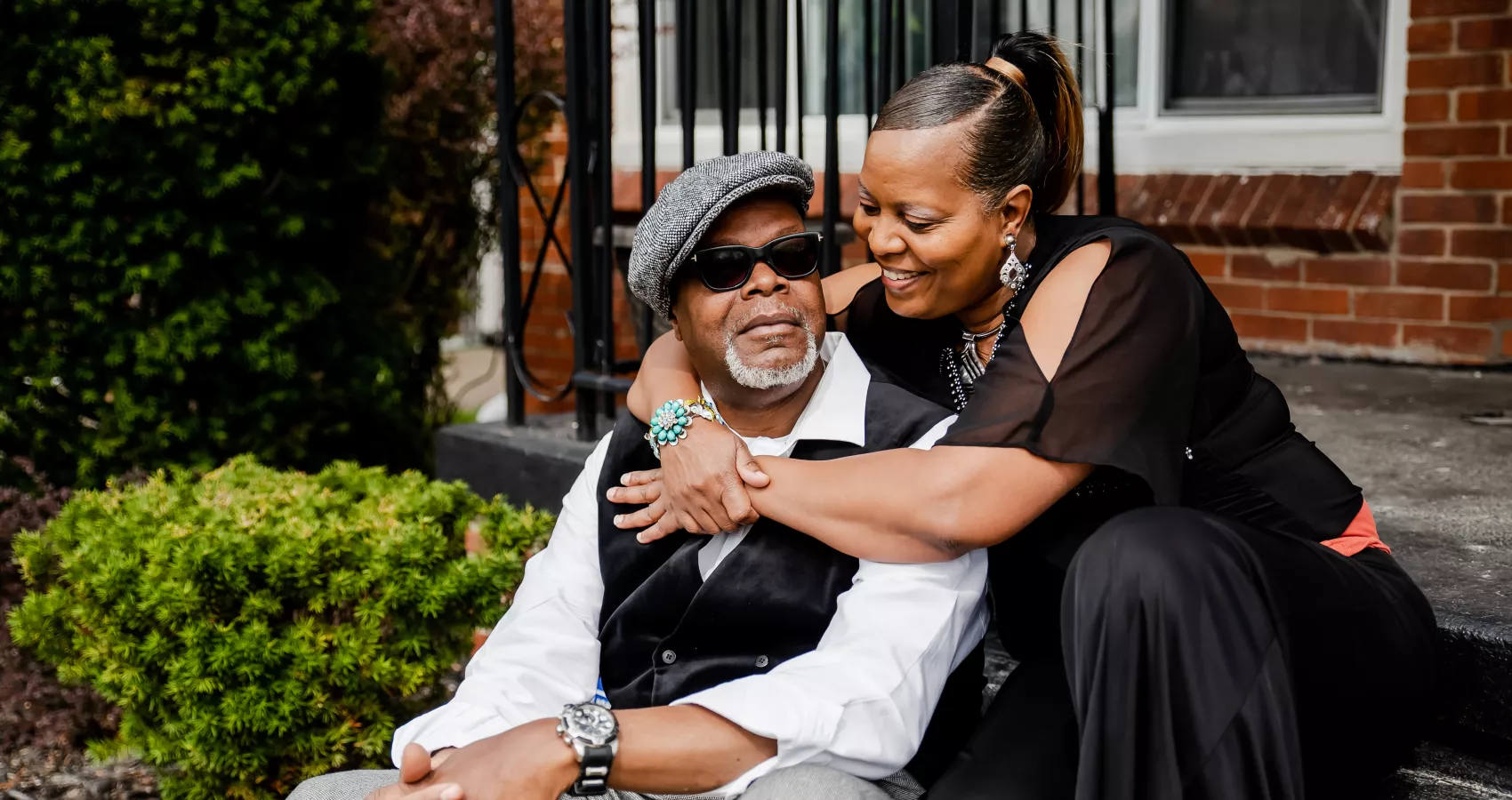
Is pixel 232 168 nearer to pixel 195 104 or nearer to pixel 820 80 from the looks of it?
pixel 195 104

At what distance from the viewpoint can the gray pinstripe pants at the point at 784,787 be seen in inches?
79.9

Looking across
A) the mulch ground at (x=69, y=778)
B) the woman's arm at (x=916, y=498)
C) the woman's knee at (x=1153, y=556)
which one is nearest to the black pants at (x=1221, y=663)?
the woman's knee at (x=1153, y=556)

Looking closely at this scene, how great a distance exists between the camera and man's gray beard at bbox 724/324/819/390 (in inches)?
96.8

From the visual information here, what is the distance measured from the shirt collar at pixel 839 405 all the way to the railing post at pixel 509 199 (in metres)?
2.02

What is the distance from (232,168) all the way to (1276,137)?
3.66 metres

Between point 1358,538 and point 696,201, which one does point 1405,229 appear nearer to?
point 1358,538

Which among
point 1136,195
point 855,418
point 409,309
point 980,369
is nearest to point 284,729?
point 855,418

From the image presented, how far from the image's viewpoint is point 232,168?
4270 millimetres

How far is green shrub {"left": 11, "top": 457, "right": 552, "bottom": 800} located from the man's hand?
3.54ft

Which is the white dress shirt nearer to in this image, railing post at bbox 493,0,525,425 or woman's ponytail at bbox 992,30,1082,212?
woman's ponytail at bbox 992,30,1082,212

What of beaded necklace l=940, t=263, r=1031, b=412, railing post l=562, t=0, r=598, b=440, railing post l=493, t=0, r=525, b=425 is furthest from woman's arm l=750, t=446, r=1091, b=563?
railing post l=493, t=0, r=525, b=425

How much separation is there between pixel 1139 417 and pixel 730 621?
749mm

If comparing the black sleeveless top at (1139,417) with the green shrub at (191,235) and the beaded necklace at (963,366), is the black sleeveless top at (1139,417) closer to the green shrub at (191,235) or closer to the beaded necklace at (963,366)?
the beaded necklace at (963,366)

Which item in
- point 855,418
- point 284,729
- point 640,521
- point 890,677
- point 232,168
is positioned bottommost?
point 284,729
